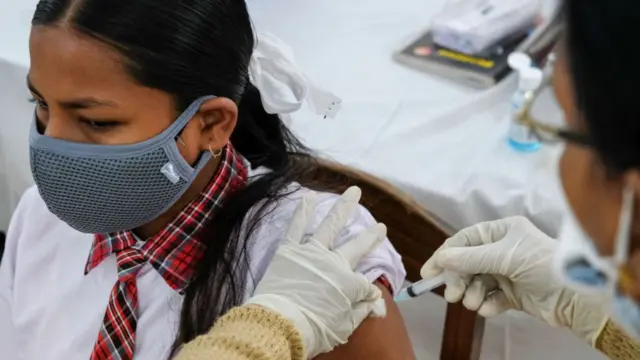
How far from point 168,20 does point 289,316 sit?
0.40 m

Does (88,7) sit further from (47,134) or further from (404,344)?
(404,344)

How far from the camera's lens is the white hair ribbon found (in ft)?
3.73

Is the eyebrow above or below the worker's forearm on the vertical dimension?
above

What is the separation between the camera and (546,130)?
65 cm

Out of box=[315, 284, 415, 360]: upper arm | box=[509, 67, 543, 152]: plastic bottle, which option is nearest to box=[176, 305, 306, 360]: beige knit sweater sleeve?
box=[315, 284, 415, 360]: upper arm

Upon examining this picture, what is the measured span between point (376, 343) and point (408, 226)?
11.5 inches

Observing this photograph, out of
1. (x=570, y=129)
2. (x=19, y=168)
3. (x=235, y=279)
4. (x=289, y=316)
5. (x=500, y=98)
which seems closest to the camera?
(x=570, y=129)

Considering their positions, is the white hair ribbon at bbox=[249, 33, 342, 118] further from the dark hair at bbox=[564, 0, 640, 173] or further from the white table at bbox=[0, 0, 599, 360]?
the dark hair at bbox=[564, 0, 640, 173]

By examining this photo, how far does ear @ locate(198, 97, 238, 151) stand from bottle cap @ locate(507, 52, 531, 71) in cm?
69

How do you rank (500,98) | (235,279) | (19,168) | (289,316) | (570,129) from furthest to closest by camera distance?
(19,168), (500,98), (235,279), (289,316), (570,129)

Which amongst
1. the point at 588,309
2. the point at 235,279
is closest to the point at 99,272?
the point at 235,279

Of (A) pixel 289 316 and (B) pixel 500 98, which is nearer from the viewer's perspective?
(A) pixel 289 316

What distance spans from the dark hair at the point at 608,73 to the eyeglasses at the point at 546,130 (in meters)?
0.03

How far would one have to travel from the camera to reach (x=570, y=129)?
2.00 feet
